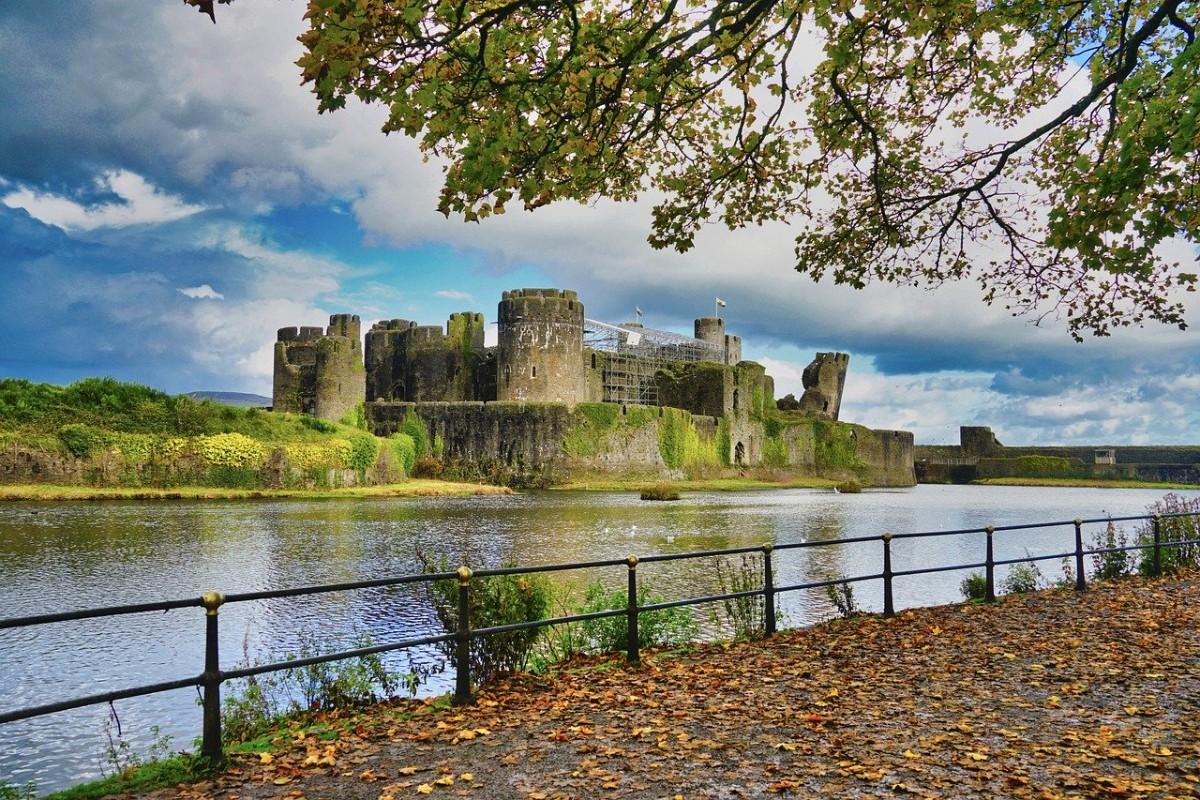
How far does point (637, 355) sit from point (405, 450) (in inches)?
946

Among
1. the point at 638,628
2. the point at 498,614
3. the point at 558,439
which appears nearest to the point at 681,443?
the point at 558,439

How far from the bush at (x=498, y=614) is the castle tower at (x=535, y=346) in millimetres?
44872

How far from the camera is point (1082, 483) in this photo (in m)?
70.8

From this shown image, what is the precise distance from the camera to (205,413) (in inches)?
1480

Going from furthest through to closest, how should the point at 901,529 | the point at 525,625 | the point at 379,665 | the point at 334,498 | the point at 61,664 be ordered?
1. the point at 334,498
2. the point at 901,529
3. the point at 61,664
4. the point at 379,665
5. the point at 525,625

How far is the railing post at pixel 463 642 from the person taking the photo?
6.67m

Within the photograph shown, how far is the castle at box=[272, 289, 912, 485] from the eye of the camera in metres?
50.6

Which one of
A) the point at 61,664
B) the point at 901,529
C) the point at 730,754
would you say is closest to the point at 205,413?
the point at 901,529

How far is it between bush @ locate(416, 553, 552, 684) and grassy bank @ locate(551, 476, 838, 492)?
→ 1578 inches

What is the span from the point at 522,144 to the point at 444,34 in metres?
1.25

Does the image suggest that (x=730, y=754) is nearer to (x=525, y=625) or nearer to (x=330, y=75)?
(x=525, y=625)

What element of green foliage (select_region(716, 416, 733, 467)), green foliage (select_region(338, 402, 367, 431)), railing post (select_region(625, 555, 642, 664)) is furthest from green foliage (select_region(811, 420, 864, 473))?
railing post (select_region(625, 555, 642, 664))

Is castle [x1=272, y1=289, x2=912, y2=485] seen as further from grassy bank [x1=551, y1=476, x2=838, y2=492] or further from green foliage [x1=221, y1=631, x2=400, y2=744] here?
green foliage [x1=221, y1=631, x2=400, y2=744]

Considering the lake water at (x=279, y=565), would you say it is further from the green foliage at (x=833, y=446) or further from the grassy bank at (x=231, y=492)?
the green foliage at (x=833, y=446)
